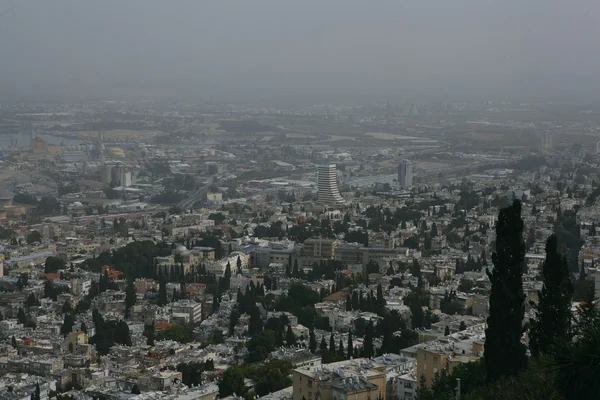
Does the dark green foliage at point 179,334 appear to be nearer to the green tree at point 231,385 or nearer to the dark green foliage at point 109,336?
the dark green foliage at point 109,336

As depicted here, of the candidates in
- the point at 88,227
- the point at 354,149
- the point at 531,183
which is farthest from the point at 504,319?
the point at 354,149

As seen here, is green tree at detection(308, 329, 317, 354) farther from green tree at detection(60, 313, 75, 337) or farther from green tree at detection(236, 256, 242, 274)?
Answer: green tree at detection(236, 256, 242, 274)

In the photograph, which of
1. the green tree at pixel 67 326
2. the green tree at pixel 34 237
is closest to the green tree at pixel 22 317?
the green tree at pixel 67 326

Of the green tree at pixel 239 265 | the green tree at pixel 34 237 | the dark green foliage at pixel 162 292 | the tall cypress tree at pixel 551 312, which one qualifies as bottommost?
the green tree at pixel 34 237

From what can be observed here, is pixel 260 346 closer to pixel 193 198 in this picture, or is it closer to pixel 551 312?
pixel 551 312

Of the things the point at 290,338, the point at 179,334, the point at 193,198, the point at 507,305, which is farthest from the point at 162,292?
the point at 193,198

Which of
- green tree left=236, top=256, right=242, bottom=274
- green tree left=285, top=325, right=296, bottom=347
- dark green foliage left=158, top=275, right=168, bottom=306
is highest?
green tree left=285, top=325, right=296, bottom=347

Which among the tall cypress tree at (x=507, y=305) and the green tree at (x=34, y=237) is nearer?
the tall cypress tree at (x=507, y=305)

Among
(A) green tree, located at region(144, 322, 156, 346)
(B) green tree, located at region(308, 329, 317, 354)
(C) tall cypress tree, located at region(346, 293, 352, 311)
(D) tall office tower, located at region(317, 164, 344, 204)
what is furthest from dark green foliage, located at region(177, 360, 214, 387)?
(D) tall office tower, located at region(317, 164, 344, 204)
